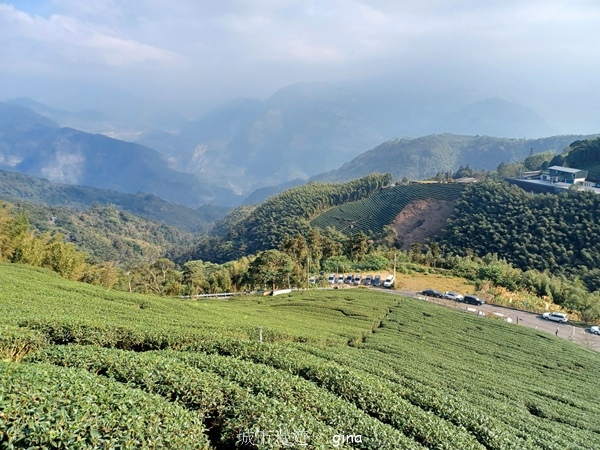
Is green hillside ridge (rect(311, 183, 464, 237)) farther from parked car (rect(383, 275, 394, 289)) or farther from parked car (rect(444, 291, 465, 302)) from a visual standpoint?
parked car (rect(444, 291, 465, 302))

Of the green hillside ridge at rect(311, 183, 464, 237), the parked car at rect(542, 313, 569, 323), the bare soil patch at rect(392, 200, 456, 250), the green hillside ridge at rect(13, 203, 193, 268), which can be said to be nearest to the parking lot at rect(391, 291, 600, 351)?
the parked car at rect(542, 313, 569, 323)

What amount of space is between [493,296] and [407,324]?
26.1 metres

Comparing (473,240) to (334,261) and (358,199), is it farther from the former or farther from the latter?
(358,199)

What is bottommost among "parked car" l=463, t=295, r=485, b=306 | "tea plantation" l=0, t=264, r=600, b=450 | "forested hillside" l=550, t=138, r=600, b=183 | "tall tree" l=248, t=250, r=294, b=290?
"parked car" l=463, t=295, r=485, b=306

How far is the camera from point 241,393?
8047mm

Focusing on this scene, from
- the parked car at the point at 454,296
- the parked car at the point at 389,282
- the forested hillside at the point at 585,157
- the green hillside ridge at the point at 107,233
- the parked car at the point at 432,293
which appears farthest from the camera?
the green hillside ridge at the point at 107,233

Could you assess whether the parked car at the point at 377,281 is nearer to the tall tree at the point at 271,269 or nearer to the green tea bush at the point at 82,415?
the tall tree at the point at 271,269

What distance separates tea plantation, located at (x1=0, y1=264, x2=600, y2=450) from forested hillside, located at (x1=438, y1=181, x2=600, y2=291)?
173ft

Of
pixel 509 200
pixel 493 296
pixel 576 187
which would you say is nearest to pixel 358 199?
pixel 509 200

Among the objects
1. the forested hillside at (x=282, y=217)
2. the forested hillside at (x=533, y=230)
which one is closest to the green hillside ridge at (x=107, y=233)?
the forested hillside at (x=282, y=217)

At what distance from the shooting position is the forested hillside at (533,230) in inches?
2569

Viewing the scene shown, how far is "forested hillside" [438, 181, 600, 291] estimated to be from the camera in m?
65.2

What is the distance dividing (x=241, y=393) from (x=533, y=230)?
8103 centimetres

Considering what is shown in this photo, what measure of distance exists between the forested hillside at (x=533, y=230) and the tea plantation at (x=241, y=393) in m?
52.7
